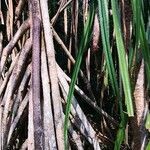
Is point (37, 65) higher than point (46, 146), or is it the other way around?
point (37, 65)

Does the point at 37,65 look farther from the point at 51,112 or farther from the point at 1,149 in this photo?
the point at 1,149

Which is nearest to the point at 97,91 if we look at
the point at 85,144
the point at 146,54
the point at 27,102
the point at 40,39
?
the point at 85,144

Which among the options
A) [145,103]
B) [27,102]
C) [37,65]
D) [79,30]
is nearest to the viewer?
[145,103]

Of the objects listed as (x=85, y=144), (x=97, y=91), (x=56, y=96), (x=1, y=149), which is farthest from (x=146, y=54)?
(x=97, y=91)

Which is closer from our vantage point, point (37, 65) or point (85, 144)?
point (37, 65)

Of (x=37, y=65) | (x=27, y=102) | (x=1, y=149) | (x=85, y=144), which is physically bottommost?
(x=85, y=144)

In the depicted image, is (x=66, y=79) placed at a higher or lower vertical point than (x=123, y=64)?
lower

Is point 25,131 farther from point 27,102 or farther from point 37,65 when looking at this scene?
point 37,65

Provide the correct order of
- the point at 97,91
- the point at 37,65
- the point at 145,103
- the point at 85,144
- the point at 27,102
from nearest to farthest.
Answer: the point at 145,103 < the point at 37,65 < the point at 27,102 < the point at 85,144 < the point at 97,91

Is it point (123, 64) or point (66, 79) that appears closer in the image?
point (123, 64)
